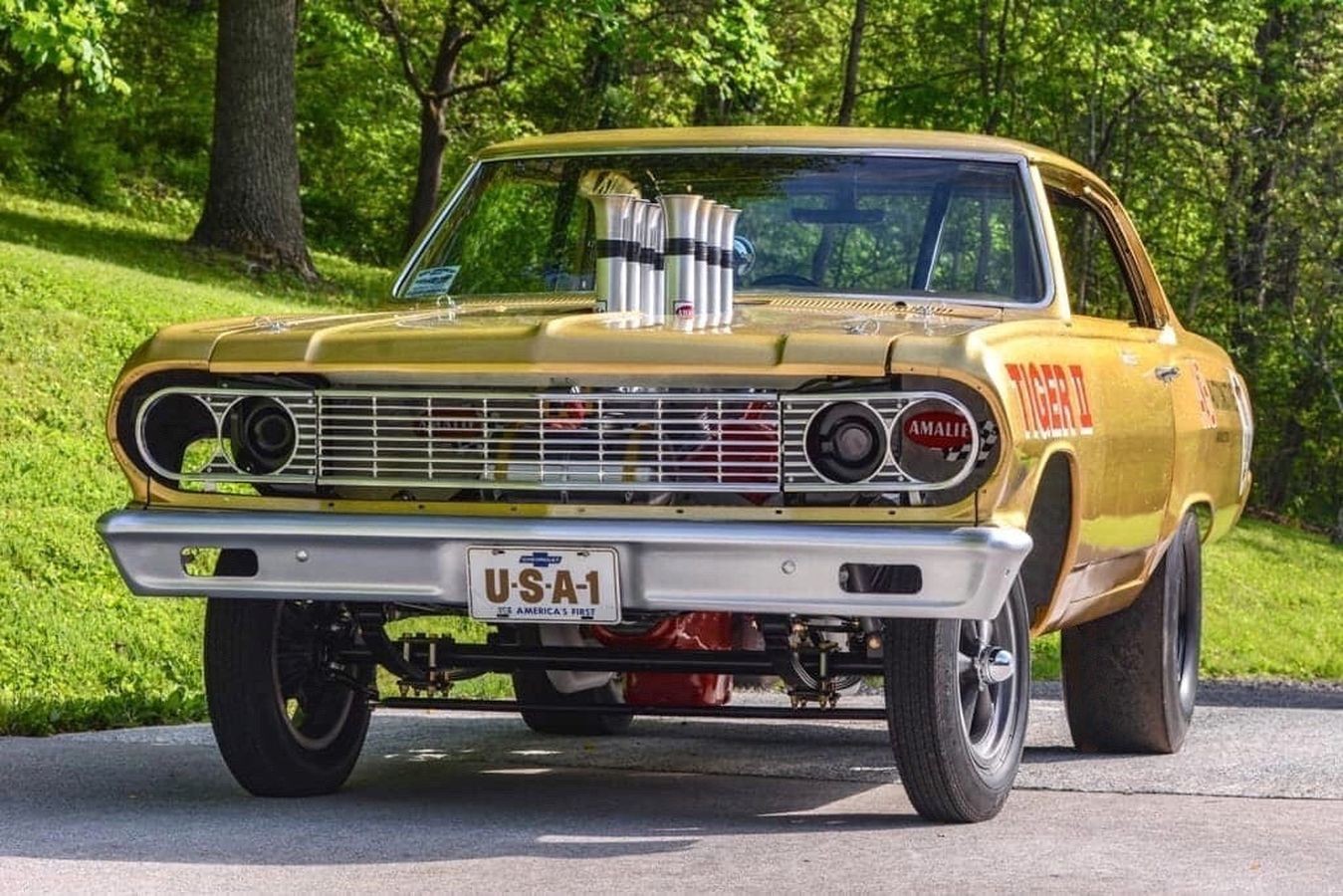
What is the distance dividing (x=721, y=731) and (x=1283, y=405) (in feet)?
77.5

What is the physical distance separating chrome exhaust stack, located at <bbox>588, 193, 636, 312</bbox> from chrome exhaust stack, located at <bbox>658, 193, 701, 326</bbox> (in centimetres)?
14

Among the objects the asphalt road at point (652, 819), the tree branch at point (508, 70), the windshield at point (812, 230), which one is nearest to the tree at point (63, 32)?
the asphalt road at point (652, 819)

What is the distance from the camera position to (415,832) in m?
6.04

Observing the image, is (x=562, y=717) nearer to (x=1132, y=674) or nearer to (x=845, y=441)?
(x=1132, y=674)

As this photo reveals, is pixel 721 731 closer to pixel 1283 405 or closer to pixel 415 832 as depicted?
pixel 415 832

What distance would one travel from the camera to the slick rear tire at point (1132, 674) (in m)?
8.02

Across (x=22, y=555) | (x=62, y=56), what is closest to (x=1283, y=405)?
(x=62, y=56)

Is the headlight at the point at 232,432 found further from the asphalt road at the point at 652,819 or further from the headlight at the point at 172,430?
the asphalt road at the point at 652,819

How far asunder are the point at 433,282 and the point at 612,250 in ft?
3.49

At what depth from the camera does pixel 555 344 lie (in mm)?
5766

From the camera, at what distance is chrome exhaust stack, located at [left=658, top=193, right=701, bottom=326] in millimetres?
6504

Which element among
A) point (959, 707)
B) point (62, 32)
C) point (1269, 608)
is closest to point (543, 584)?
point (959, 707)

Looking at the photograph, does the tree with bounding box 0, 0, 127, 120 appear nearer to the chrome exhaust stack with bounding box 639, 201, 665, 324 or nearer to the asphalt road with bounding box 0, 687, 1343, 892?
the asphalt road with bounding box 0, 687, 1343, 892

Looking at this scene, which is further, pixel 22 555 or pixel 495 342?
pixel 22 555
